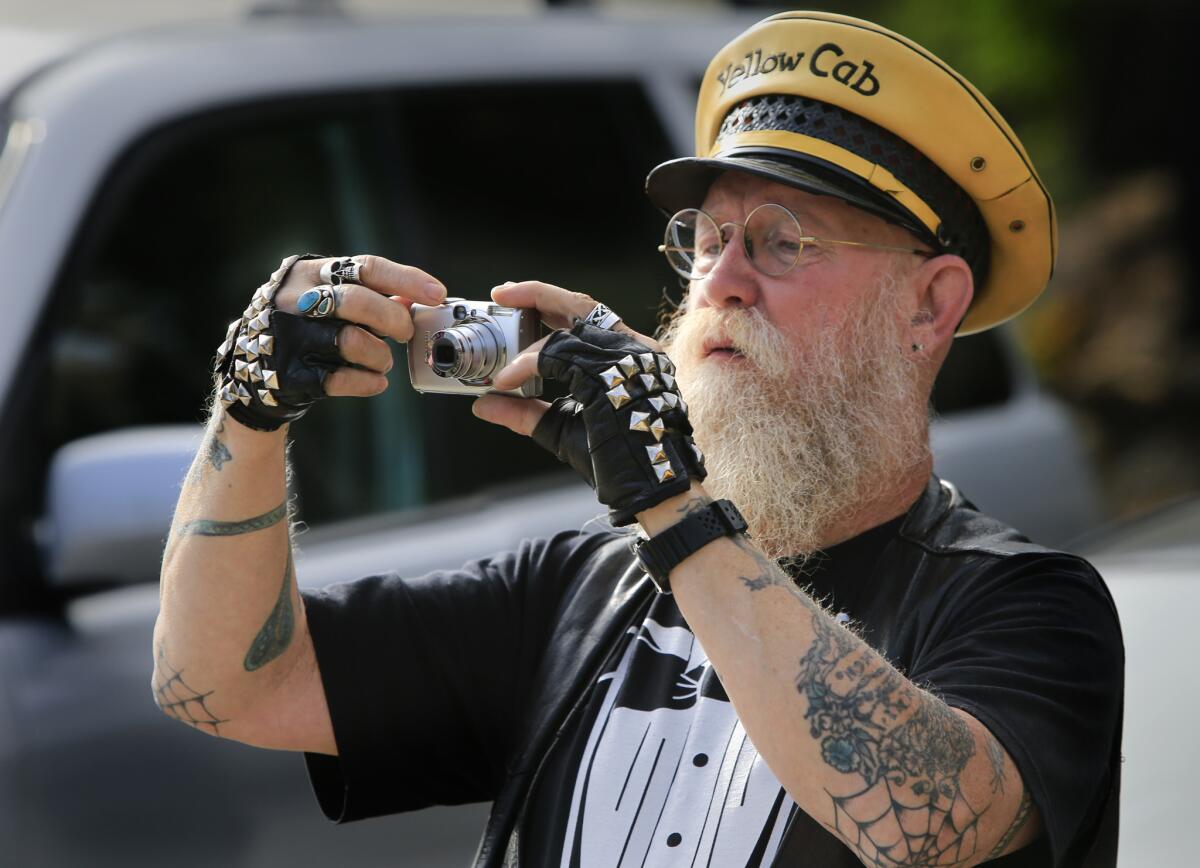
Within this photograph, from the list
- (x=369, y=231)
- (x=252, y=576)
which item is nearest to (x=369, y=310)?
(x=252, y=576)

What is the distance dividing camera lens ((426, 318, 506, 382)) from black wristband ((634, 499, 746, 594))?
308 millimetres

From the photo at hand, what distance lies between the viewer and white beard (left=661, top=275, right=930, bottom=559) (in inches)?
88.6

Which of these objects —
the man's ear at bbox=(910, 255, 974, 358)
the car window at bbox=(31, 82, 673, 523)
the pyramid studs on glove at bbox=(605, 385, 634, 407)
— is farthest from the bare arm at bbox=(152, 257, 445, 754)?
the car window at bbox=(31, 82, 673, 523)

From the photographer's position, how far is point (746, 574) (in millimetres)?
1869

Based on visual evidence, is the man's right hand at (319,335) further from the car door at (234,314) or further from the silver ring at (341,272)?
the car door at (234,314)

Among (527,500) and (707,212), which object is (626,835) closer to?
(707,212)

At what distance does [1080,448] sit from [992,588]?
8.84ft

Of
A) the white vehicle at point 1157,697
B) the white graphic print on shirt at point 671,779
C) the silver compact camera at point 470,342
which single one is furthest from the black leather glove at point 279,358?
the white vehicle at point 1157,697

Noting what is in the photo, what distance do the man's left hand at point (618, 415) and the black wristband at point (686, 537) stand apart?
39 mm

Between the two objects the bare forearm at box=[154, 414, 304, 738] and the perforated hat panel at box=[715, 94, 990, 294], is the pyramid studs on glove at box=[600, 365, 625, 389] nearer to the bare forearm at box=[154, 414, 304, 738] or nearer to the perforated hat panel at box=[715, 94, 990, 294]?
the bare forearm at box=[154, 414, 304, 738]

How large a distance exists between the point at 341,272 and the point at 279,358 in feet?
0.46

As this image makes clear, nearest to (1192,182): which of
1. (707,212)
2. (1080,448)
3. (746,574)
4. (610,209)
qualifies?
(1080,448)

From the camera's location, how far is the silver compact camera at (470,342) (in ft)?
6.56

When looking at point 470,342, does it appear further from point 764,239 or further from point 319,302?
point 764,239
